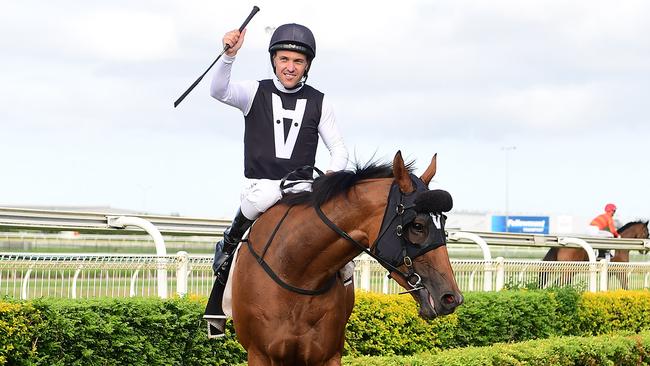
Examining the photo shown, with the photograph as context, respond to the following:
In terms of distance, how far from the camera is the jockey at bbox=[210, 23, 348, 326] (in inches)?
217

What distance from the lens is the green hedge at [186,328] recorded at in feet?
22.5

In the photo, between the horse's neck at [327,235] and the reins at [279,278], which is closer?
the horse's neck at [327,235]

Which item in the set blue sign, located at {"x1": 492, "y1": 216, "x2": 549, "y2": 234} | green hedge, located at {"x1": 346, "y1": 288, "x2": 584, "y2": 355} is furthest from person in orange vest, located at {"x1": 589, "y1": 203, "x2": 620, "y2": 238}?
blue sign, located at {"x1": 492, "y1": 216, "x2": 549, "y2": 234}

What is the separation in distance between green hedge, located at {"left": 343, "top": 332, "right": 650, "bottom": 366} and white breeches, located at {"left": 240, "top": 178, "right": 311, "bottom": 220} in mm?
2527

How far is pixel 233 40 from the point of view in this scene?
17.4 feet

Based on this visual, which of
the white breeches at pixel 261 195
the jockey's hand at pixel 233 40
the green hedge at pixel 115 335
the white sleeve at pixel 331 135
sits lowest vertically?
the green hedge at pixel 115 335

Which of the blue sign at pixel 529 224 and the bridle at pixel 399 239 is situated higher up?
the bridle at pixel 399 239

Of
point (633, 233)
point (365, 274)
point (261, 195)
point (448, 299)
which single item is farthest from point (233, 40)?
point (633, 233)

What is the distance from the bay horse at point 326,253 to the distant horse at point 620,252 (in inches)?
370

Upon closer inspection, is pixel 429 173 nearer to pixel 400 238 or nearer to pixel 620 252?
pixel 400 238

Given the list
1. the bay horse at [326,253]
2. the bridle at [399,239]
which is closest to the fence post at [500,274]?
the bay horse at [326,253]

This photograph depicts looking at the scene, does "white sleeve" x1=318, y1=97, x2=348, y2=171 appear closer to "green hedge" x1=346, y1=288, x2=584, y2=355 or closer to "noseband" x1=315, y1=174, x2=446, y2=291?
"noseband" x1=315, y1=174, x2=446, y2=291

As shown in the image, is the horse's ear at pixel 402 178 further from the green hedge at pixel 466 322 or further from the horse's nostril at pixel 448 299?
the green hedge at pixel 466 322

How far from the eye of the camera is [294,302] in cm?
504
